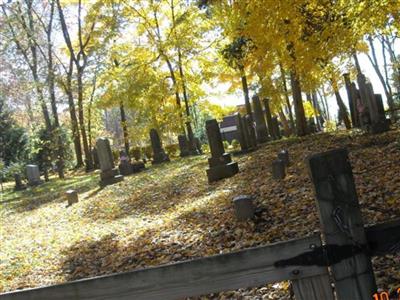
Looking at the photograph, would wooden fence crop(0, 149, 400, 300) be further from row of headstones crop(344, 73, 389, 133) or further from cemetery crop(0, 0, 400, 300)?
row of headstones crop(344, 73, 389, 133)

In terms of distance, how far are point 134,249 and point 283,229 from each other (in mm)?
2848

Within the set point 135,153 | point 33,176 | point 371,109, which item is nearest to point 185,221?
point 371,109

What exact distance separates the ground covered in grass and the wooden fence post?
2069 mm

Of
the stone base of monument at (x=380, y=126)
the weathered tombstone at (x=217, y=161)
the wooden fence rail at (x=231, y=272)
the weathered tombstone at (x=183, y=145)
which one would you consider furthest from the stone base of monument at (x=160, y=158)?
the wooden fence rail at (x=231, y=272)

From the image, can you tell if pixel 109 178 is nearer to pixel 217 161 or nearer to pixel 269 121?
pixel 217 161

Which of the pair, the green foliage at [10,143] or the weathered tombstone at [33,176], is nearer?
the weathered tombstone at [33,176]

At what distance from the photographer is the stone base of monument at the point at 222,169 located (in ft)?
41.3

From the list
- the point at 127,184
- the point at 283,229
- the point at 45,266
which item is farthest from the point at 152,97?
the point at 283,229

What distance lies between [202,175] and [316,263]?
12.2 m

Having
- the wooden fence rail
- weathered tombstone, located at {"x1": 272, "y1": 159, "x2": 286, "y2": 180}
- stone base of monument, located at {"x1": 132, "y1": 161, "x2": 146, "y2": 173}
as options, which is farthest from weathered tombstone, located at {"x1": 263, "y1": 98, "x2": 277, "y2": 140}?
the wooden fence rail

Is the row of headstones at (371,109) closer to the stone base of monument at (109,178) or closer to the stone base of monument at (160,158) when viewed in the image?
the stone base of monument at (109,178)

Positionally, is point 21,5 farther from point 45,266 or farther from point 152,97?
point 45,266

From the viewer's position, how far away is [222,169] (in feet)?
41.4

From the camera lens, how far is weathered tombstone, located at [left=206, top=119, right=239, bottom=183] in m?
12.6
